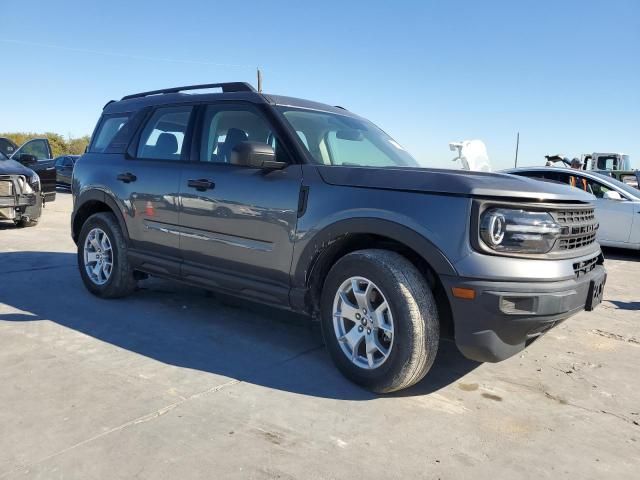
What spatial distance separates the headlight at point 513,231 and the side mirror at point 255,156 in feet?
4.76

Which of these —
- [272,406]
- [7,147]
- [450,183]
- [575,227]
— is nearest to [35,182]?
[7,147]

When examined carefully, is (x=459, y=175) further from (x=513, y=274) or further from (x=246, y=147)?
(x=246, y=147)

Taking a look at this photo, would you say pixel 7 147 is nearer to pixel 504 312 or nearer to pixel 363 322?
pixel 363 322

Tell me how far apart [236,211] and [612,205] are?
7525mm

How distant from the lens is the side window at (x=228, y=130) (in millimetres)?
3900

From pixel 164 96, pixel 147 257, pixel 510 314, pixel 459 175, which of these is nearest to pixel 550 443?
pixel 510 314

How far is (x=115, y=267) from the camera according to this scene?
4.86 metres

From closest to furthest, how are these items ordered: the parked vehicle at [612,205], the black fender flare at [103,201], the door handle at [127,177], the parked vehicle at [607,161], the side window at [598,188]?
the door handle at [127,177] < the black fender flare at [103,201] < the parked vehicle at [612,205] < the side window at [598,188] < the parked vehicle at [607,161]

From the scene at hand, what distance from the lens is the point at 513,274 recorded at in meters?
2.71

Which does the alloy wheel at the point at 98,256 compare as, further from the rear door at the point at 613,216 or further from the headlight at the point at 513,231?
the rear door at the point at 613,216

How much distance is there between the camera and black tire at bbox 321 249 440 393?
2.89 meters

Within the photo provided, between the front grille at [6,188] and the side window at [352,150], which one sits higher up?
the side window at [352,150]

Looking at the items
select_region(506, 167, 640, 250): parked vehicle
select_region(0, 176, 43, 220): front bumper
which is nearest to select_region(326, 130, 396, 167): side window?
select_region(506, 167, 640, 250): parked vehicle

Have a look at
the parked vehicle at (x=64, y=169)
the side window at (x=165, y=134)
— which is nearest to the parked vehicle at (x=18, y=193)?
the side window at (x=165, y=134)
